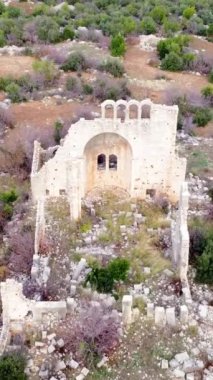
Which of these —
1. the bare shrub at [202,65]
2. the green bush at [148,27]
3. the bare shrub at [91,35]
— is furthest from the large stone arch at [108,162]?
the green bush at [148,27]

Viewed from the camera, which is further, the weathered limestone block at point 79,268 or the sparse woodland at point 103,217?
the weathered limestone block at point 79,268

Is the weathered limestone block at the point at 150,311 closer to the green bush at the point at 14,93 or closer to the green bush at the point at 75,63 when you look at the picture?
the green bush at the point at 14,93

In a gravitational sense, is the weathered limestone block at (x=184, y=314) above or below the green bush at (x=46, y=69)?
below

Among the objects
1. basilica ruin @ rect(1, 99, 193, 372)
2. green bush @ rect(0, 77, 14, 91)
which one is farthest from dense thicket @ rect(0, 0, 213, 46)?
basilica ruin @ rect(1, 99, 193, 372)

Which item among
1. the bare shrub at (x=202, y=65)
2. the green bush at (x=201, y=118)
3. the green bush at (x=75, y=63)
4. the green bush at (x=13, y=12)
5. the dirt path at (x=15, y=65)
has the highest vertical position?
the green bush at (x=13, y=12)

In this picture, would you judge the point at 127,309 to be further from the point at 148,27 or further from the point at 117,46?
the point at 148,27

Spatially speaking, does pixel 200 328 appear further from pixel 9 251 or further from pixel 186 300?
pixel 9 251

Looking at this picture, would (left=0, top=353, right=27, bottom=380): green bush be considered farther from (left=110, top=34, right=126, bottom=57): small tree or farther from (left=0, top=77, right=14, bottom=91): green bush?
(left=110, top=34, right=126, bottom=57): small tree
